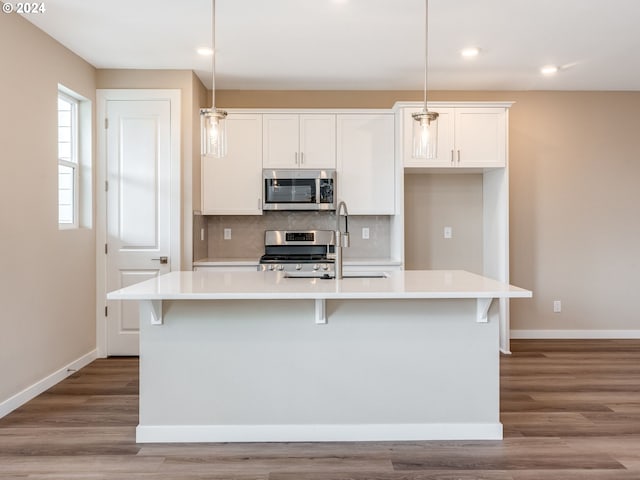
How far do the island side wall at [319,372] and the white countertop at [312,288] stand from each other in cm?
11

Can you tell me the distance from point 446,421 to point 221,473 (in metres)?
1.19

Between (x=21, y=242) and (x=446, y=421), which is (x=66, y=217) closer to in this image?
(x=21, y=242)

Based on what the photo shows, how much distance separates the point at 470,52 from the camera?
161 inches

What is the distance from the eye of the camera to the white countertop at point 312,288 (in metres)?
2.40

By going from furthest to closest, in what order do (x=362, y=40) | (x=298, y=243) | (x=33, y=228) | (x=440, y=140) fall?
(x=298, y=243), (x=440, y=140), (x=362, y=40), (x=33, y=228)

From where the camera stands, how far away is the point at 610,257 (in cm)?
523

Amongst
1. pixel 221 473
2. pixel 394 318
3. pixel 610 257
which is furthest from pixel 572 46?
pixel 221 473

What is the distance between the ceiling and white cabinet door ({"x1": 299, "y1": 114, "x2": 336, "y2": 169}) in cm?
37

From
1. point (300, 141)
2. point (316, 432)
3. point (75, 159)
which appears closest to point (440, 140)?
point (300, 141)

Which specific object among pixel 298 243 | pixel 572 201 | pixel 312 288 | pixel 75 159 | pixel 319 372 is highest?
pixel 75 159

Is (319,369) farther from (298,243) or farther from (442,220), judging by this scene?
(442,220)

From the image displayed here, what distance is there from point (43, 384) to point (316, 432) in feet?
6.78

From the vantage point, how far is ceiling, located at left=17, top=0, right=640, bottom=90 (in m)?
3.28

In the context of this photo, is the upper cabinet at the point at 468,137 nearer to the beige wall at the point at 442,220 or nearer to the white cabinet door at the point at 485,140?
the white cabinet door at the point at 485,140
